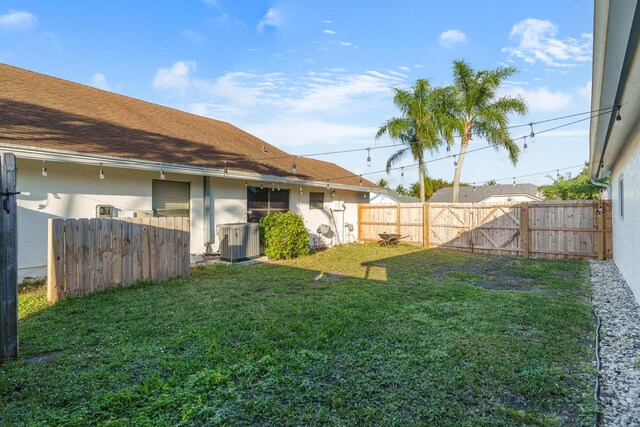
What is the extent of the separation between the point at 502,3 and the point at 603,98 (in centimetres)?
586

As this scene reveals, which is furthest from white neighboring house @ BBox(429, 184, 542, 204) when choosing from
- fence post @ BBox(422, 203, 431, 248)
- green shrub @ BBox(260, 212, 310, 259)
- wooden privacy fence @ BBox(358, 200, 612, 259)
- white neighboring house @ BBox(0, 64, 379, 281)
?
green shrub @ BBox(260, 212, 310, 259)

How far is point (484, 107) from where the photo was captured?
1738 cm

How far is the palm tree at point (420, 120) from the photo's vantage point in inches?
701

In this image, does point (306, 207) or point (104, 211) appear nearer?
point (104, 211)

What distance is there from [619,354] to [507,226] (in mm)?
8913

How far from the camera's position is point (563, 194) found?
26.6 metres

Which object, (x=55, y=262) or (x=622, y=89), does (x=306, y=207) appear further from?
(x=622, y=89)

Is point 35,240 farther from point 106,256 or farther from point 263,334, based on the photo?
point 263,334

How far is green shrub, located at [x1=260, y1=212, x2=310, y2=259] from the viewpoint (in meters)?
9.76

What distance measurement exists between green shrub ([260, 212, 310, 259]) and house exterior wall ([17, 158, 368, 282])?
2.90ft

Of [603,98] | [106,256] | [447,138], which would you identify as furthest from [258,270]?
[447,138]

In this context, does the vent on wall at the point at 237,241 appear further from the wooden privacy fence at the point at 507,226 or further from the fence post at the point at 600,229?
the fence post at the point at 600,229

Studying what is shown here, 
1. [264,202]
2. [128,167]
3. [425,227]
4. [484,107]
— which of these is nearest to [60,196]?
[128,167]

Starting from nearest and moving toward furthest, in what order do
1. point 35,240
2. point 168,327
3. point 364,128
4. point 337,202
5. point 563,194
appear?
point 168,327, point 35,240, point 337,202, point 364,128, point 563,194
